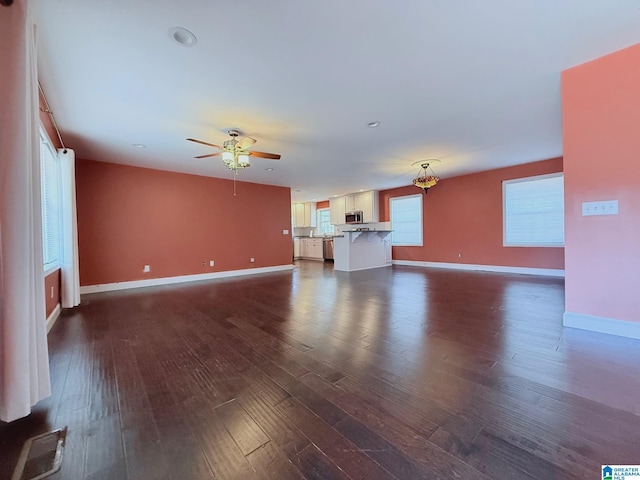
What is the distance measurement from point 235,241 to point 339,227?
4.11 m

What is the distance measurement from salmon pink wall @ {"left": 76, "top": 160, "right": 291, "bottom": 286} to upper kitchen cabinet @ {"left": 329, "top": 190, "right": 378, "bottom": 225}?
8.58 feet

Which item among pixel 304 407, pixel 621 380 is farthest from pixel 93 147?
pixel 621 380

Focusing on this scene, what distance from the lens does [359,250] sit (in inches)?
273

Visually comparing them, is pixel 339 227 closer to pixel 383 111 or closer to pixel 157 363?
pixel 383 111

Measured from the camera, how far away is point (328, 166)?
213 inches

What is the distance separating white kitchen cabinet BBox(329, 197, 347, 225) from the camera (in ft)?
30.2

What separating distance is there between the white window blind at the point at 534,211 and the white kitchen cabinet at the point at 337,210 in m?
4.72

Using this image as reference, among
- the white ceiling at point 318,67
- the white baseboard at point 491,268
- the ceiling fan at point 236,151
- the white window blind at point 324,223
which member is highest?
the white ceiling at point 318,67

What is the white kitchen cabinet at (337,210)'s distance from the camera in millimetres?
9190

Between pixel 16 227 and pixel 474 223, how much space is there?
24.4 ft
